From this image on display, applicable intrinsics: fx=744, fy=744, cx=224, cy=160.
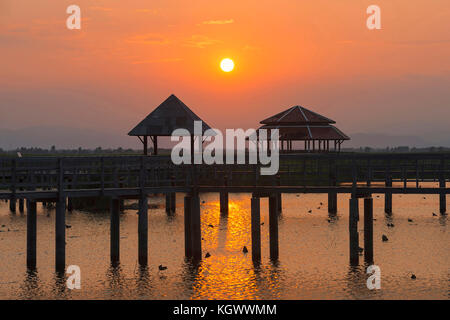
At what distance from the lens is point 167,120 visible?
49156mm

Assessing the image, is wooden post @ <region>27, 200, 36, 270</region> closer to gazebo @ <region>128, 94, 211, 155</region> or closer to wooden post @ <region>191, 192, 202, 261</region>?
wooden post @ <region>191, 192, 202, 261</region>

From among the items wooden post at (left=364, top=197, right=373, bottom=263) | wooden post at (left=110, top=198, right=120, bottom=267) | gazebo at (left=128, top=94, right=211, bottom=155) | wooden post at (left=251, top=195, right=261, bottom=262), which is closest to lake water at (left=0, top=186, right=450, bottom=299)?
Answer: wooden post at (left=251, top=195, right=261, bottom=262)

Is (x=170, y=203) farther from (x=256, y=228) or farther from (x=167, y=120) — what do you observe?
(x=256, y=228)

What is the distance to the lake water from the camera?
28172mm

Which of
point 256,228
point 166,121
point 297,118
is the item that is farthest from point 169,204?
point 256,228

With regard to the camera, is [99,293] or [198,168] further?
[198,168]

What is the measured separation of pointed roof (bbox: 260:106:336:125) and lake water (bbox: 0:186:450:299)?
15358mm

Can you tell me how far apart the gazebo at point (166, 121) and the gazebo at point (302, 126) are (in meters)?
18.1

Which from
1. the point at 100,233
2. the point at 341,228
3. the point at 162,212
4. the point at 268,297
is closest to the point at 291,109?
the point at 162,212

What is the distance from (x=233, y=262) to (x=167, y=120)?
669 inches

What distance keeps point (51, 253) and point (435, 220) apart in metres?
26.9

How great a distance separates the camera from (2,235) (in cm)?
4366

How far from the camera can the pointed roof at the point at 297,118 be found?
67250mm
